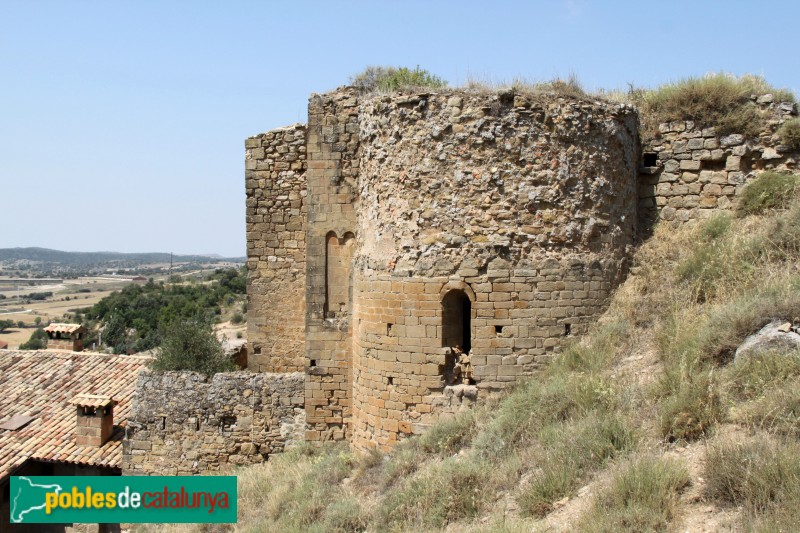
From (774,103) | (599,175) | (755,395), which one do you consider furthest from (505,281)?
(774,103)

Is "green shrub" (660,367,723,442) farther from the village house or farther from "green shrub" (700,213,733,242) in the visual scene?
the village house

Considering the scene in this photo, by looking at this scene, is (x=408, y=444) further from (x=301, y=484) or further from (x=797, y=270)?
(x=797, y=270)

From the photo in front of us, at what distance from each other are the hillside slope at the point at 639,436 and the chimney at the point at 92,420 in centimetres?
436

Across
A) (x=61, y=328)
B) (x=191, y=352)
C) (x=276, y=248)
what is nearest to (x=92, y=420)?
(x=191, y=352)

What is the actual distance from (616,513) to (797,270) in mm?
4494

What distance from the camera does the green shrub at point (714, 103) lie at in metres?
9.70

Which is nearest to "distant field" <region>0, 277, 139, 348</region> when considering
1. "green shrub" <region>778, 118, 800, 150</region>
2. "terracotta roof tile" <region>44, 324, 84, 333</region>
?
"terracotta roof tile" <region>44, 324, 84, 333</region>

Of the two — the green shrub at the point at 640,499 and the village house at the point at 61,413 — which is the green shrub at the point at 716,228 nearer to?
the green shrub at the point at 640,499

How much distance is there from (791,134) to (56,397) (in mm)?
15437

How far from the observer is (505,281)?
816 cm

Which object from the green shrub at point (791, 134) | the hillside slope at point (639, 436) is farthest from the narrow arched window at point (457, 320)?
the green shrub at point (791, 134)

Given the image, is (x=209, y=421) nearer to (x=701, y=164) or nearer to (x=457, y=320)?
(x=457, y=320)

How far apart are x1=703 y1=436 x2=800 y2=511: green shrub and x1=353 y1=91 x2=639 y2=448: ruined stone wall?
11.2 ft
